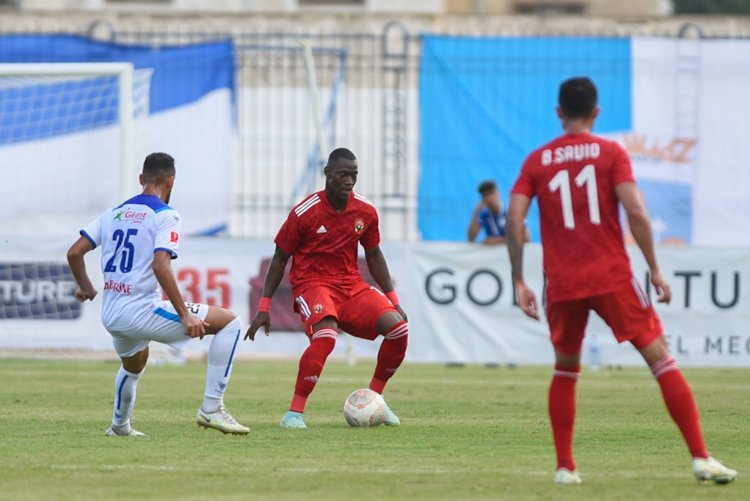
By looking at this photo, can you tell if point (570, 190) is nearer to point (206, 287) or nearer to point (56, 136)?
point (206, 287)

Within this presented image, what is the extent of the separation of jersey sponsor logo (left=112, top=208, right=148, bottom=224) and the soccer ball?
2377 millimetres

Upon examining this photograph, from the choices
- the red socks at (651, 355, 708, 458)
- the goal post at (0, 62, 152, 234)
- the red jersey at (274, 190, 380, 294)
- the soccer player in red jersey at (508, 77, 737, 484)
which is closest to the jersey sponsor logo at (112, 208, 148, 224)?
the red jersey at (274, 190, 380, 294)

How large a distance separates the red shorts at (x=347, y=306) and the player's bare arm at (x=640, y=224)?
391cm

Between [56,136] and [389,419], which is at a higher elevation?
[56,136]

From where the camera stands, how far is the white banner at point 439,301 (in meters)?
18.7

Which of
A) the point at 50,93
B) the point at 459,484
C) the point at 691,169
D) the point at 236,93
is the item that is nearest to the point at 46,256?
the point at 50,93

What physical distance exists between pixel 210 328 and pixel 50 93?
43.4ft

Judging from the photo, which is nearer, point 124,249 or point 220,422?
point 124,249

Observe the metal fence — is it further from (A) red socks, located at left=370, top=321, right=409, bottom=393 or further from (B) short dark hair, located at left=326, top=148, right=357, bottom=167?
(B) short dark hair, located at left=326, top=148, right=357, bottom=167

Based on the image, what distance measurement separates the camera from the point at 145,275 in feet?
33.6

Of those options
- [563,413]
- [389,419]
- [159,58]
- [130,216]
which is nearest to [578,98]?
[563,413]

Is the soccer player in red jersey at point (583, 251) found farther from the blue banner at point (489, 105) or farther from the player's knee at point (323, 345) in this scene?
the blue banner at point (489, 105)

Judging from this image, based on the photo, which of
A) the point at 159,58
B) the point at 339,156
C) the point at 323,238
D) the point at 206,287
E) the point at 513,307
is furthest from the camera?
the point at 159,58

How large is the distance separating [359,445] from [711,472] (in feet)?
9.24
